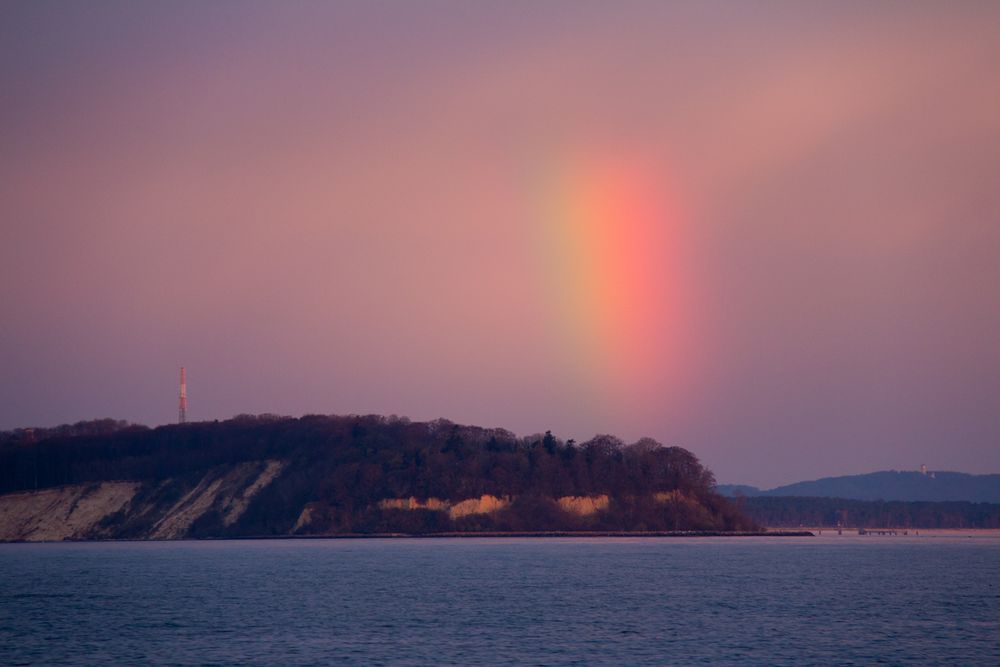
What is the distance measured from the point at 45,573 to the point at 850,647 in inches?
4106

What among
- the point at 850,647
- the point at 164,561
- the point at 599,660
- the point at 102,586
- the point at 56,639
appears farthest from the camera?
the point at 164,561

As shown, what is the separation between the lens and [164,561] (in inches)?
6639

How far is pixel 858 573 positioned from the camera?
135125mm

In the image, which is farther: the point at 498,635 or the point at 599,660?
the point at 498,635

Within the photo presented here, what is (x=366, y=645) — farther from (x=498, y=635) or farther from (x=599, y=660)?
(x=599, y=660)

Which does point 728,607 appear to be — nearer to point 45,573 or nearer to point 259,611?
point 259,611

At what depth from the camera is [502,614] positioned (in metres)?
82.1

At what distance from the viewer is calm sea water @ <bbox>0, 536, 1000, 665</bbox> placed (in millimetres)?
62344

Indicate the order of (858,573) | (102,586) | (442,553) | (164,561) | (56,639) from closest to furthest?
(56,639) < (102,586) < (858,573) < (164,561) < (442,553)

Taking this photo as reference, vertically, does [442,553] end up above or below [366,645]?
above

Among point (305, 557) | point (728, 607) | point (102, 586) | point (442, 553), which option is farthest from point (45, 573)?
point (728, 607)

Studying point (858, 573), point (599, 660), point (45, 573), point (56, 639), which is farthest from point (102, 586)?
point (858, 573)

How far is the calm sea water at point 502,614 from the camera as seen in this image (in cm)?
6234

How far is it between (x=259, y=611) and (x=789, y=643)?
39059 millimetres
